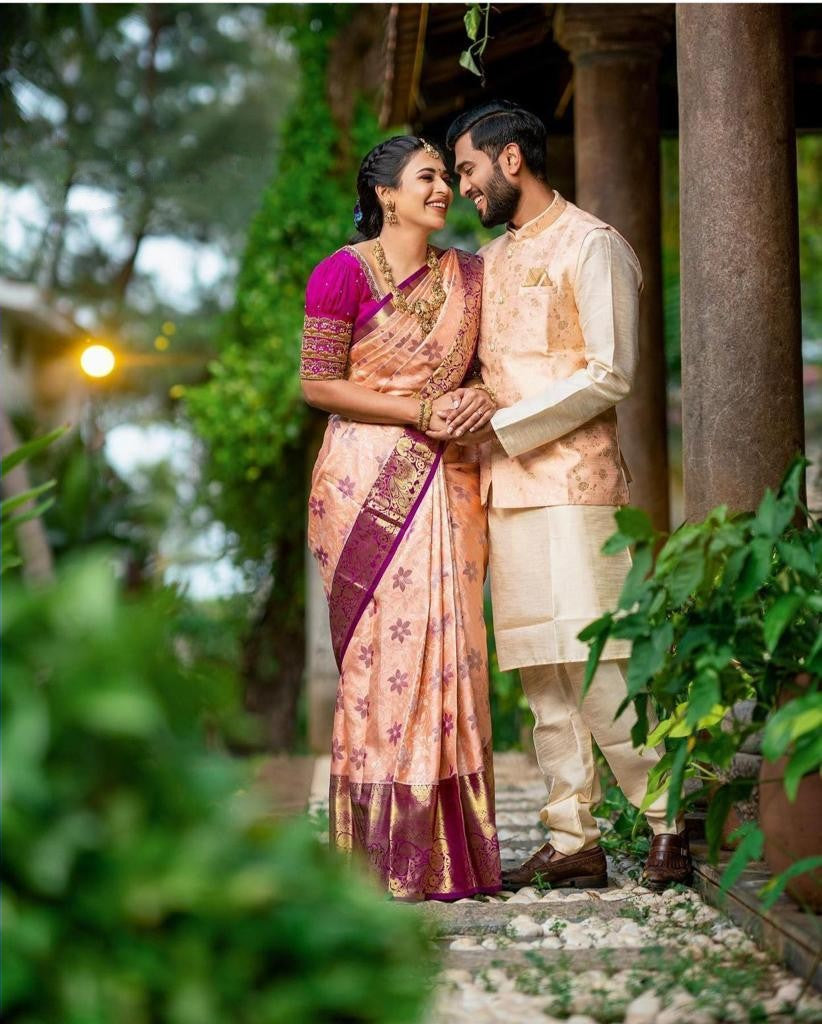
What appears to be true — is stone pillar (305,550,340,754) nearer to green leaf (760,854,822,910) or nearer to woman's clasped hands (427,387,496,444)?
woman's clasped hands (427,387,496,444)

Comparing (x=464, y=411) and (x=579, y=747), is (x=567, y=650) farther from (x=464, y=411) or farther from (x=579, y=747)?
(x=464, y=411)

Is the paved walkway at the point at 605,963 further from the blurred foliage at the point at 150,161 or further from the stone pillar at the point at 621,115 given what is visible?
the blurred foliage at the point at 150,161

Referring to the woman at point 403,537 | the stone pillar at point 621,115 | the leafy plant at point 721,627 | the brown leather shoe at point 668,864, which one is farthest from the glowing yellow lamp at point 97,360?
the leafy plant at point 721,627

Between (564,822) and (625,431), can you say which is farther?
(625,431)

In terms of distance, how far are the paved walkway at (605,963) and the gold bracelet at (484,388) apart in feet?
4.45

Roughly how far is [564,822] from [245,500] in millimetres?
6581

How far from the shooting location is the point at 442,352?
13.5 ft

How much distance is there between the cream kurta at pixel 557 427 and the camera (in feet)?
13.0

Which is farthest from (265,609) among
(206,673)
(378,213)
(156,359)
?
(206,673)

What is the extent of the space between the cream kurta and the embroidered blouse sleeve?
409 mm

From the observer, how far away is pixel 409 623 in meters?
4.03

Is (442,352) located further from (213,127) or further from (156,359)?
(213,127)

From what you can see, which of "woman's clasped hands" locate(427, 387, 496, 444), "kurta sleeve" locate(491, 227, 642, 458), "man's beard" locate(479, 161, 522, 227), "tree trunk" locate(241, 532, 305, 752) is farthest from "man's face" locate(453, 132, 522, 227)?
"tree trunk" locate(241, 532, 305, 752)

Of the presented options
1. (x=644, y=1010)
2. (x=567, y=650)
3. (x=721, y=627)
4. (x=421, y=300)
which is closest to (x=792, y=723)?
(x=721, y=627)
